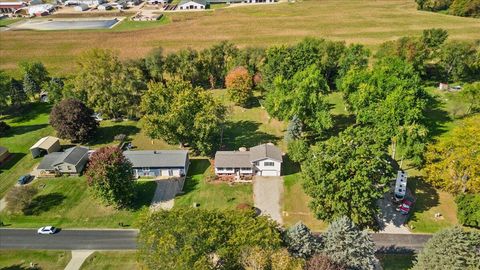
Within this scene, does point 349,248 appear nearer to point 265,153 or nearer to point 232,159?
point 265,153

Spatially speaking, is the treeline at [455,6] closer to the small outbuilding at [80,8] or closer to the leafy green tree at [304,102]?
the leafy green tree at [304,102]

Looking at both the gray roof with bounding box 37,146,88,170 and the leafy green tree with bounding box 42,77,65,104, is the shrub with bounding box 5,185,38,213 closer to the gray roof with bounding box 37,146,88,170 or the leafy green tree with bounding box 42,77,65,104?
the gray roof with bounding box 37,146,88,170

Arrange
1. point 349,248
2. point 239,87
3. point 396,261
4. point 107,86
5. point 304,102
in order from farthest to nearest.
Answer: point 239,87 < point 107,86 < point 304,102 < point 396,261 < point 349,248

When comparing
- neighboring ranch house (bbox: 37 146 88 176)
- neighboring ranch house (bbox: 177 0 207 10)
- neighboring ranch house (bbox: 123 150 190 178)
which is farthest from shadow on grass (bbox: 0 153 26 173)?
neighboring ranch house (bbox: 177 0 207 10)

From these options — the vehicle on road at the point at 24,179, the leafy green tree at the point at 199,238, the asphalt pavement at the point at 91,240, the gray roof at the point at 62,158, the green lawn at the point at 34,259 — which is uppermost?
the leafy green tree at the point at 199,238

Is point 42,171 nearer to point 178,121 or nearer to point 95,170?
point 95,170

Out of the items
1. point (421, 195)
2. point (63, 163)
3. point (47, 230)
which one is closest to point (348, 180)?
point (421, 195)

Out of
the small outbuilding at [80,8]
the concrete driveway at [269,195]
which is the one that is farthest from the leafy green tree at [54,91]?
the small outbuilding at [80,8]
